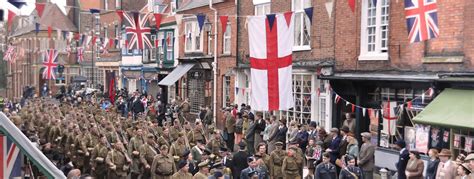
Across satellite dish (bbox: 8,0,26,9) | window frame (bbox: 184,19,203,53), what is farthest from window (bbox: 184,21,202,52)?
satellite dish (bbox: 8,0,26,9)

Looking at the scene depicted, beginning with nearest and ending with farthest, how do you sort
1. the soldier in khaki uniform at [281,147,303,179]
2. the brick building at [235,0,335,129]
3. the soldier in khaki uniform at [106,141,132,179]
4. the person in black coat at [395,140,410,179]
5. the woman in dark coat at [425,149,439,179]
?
the woman in dark coat at [425,149,439,179], the soldier in khaki uniform at [281,147,303,179], the person in black coat at [395,140,410,179], the soldier in khaki uniform at [106,141,132,179], the brick building at [235,0,335,129]

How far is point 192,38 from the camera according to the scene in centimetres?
3322

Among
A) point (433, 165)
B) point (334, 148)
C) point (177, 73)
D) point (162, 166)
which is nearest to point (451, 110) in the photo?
point (433, 165)

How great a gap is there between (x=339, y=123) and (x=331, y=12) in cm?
362

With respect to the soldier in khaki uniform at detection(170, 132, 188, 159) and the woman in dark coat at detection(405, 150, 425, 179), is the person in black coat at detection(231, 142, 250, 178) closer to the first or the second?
the soldier in khaki uniform at detection(170, 132, 188, 159)

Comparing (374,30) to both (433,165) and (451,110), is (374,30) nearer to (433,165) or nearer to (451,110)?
(451,110)

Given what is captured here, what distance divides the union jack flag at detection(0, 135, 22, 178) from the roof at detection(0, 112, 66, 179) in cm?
29

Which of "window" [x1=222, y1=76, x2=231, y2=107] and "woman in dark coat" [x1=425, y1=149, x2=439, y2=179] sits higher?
"window" [x1=222, y1=76, x2=231, y2=107]

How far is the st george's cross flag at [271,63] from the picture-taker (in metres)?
14.1

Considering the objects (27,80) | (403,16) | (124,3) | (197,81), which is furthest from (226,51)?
(27,80)

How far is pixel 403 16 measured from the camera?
56.1ft

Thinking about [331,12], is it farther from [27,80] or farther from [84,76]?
[27,80]

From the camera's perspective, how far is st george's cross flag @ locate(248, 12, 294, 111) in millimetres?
14109

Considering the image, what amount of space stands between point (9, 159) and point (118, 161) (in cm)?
968
